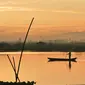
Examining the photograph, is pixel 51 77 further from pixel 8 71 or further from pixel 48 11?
pixel 48 11

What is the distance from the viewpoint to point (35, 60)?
1.80 meters

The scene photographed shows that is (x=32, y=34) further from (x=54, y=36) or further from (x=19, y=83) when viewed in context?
(x=19, y=83)

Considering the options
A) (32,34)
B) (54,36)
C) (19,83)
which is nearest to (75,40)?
(54,36)

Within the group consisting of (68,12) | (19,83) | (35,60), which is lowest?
(19,83)

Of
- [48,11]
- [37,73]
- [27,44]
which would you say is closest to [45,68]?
[37,73]

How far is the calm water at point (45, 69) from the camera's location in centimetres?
179

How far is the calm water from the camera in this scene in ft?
5.86

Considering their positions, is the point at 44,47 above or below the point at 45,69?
above

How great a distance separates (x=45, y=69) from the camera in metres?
1.79

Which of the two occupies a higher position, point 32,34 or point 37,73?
point 32,34

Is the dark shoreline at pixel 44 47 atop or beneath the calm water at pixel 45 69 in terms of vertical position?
atop

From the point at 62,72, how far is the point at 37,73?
0.42 feet

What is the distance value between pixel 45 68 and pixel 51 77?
6cm

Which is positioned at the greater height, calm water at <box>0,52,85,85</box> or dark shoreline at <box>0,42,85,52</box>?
dark shoreline at <box>0,42,85,52</box>
